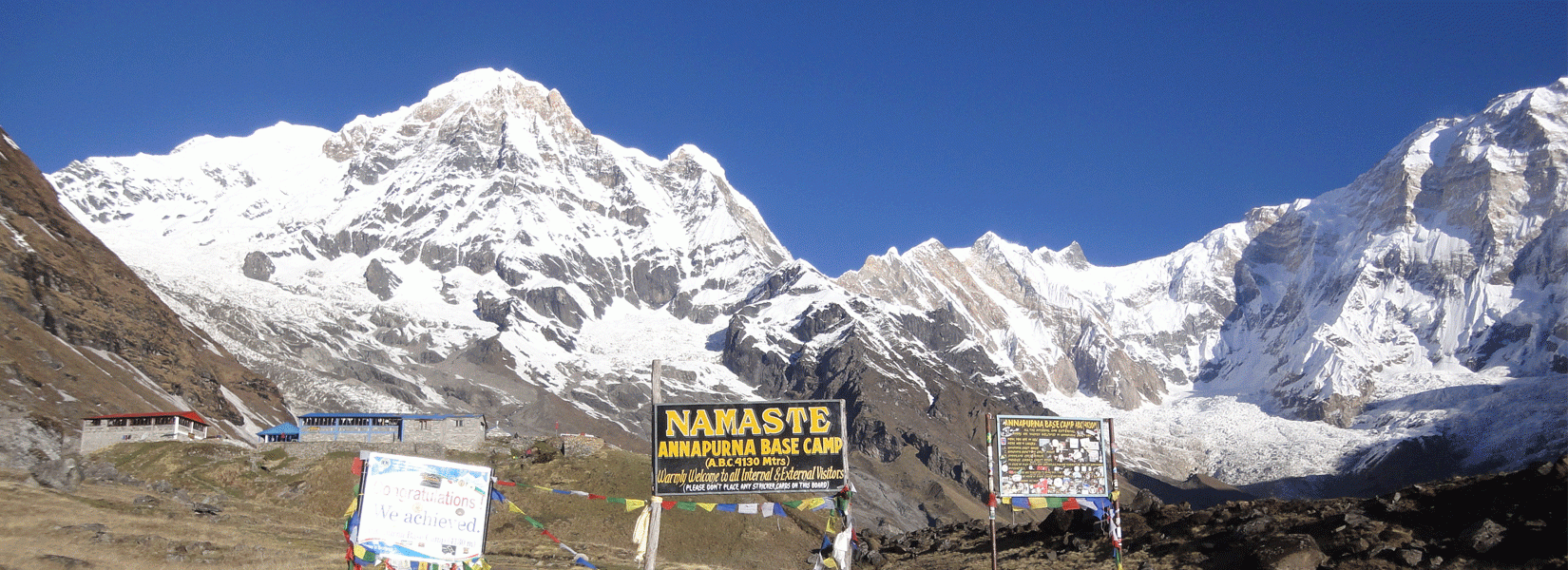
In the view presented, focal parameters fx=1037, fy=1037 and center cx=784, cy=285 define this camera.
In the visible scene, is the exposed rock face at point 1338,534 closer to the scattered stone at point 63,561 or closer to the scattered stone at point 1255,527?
the scattered stone at point 1255,527

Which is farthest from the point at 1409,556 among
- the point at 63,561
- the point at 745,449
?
the point at 63,561

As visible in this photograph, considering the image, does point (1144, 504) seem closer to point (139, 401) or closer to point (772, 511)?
point (772, 511)

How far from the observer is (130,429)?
8531cm

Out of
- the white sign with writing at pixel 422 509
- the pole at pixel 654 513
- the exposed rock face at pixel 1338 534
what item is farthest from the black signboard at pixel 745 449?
the exposed rock face at pixel 1338 534

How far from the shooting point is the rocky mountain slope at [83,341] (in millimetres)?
97562

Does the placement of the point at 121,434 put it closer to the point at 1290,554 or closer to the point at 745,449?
the point at 745,449

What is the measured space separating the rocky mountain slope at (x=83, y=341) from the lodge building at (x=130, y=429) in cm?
161

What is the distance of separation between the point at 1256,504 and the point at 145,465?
232 feet

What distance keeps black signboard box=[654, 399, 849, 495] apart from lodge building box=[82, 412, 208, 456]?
68299 mm

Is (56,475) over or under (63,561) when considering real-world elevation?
over

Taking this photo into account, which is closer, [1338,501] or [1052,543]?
[1338,501]

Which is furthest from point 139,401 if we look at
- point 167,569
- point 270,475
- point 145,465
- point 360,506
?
point 360,506

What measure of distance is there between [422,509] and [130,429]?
73.3 m

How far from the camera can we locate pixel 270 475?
70.2 meters
